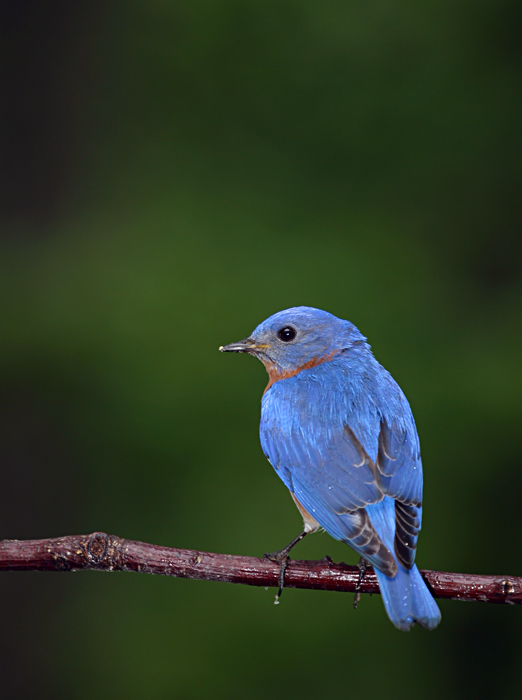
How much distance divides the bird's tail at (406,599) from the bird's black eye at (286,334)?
0.71 m

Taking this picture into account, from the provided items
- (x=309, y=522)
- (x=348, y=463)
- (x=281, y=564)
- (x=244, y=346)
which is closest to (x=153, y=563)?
(x=281, y=564)

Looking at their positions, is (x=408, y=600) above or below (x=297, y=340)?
below

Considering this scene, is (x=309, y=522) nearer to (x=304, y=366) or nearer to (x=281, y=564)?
(x=281, y=564)

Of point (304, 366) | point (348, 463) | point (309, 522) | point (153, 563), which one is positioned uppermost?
point (304, 366)

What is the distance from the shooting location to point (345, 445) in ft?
6.79

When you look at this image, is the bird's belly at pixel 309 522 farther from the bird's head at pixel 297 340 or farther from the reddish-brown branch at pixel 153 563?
the bird's head at pixel 297 340

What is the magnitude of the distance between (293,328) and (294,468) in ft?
1.49

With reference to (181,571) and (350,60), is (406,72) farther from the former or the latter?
(181,571)

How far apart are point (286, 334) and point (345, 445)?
0.46 meters

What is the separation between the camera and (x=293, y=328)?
92.3 inches

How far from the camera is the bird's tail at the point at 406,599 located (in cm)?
167

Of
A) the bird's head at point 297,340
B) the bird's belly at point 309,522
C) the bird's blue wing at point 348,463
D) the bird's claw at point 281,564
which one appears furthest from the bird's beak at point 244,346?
the bird's claw at point 281,564

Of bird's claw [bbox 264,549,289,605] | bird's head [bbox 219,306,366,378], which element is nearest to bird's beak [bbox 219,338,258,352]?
bird's head [bbox 219,306,366,378]

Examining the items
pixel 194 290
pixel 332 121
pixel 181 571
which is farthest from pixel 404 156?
pixel 181 571
